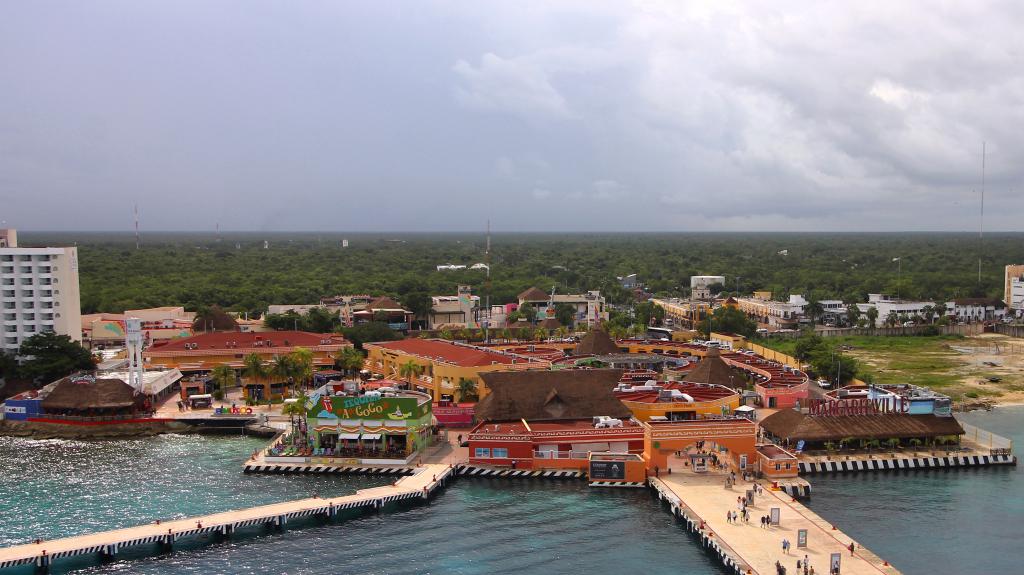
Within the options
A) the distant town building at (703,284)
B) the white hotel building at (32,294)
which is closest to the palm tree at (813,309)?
the distant town building at (703,284)

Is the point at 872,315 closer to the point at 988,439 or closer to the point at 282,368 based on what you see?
the point at 988,439

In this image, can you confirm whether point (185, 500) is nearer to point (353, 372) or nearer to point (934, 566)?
point (353, 372)

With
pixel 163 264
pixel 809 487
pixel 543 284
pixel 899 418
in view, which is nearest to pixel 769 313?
pixel 543 284

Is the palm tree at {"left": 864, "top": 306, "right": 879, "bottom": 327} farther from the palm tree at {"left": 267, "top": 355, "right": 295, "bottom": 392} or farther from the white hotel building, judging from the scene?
the white hotel building

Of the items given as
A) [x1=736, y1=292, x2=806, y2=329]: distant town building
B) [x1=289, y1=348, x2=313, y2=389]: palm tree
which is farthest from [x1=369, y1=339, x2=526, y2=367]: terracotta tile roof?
[x1=736, y1=292, x2=806, y2=329]: distant town building

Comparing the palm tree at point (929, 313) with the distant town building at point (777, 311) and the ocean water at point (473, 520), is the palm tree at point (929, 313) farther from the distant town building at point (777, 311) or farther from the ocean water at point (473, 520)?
the ocean water at point (473, 520)

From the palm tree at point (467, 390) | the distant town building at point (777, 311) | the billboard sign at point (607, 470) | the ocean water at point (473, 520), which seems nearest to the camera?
the ocean water at point (473, 520)
